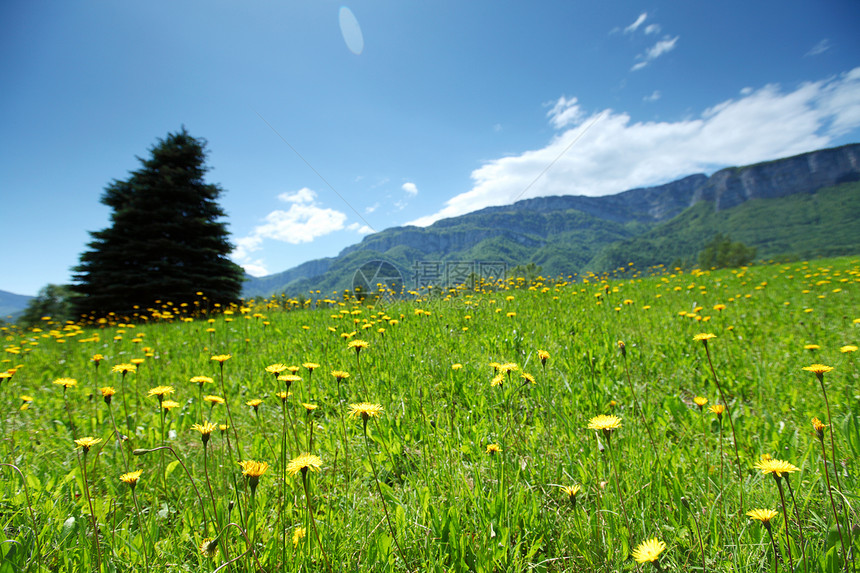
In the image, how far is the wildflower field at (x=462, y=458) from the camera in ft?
3.66

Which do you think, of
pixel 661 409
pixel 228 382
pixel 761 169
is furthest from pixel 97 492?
pixel 761 169

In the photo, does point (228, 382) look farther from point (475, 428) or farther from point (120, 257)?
point (120, 257)

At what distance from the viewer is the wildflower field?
3.66 feet

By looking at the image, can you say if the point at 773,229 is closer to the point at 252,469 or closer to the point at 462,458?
the point at 462,458

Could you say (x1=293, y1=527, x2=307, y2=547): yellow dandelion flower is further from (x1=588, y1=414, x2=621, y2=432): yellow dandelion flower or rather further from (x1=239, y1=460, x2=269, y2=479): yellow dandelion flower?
(x1=588, y1=414, x2=621, y2=432): yellow dandelion flower

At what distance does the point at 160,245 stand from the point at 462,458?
53.4 ft

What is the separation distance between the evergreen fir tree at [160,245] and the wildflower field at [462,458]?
11.3 m

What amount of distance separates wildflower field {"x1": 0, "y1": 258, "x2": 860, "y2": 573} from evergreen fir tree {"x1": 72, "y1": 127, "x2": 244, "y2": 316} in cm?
1132

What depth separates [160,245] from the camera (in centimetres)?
1341

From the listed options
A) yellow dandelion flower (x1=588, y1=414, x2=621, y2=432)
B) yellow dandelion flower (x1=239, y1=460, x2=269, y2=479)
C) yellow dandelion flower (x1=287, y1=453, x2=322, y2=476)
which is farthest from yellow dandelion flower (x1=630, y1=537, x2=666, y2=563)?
yellow dandelion flower (x1=239, y1=460, x2=269, y2=479)

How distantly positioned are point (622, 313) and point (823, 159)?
261959 mm

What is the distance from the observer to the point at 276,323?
5.86m

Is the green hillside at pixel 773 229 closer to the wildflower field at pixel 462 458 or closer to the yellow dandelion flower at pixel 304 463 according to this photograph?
the wildflower field at pixel 462 458

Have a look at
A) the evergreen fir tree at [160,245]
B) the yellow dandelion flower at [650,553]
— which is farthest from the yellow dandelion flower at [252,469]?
the evergreen fir tree at [160,245]
